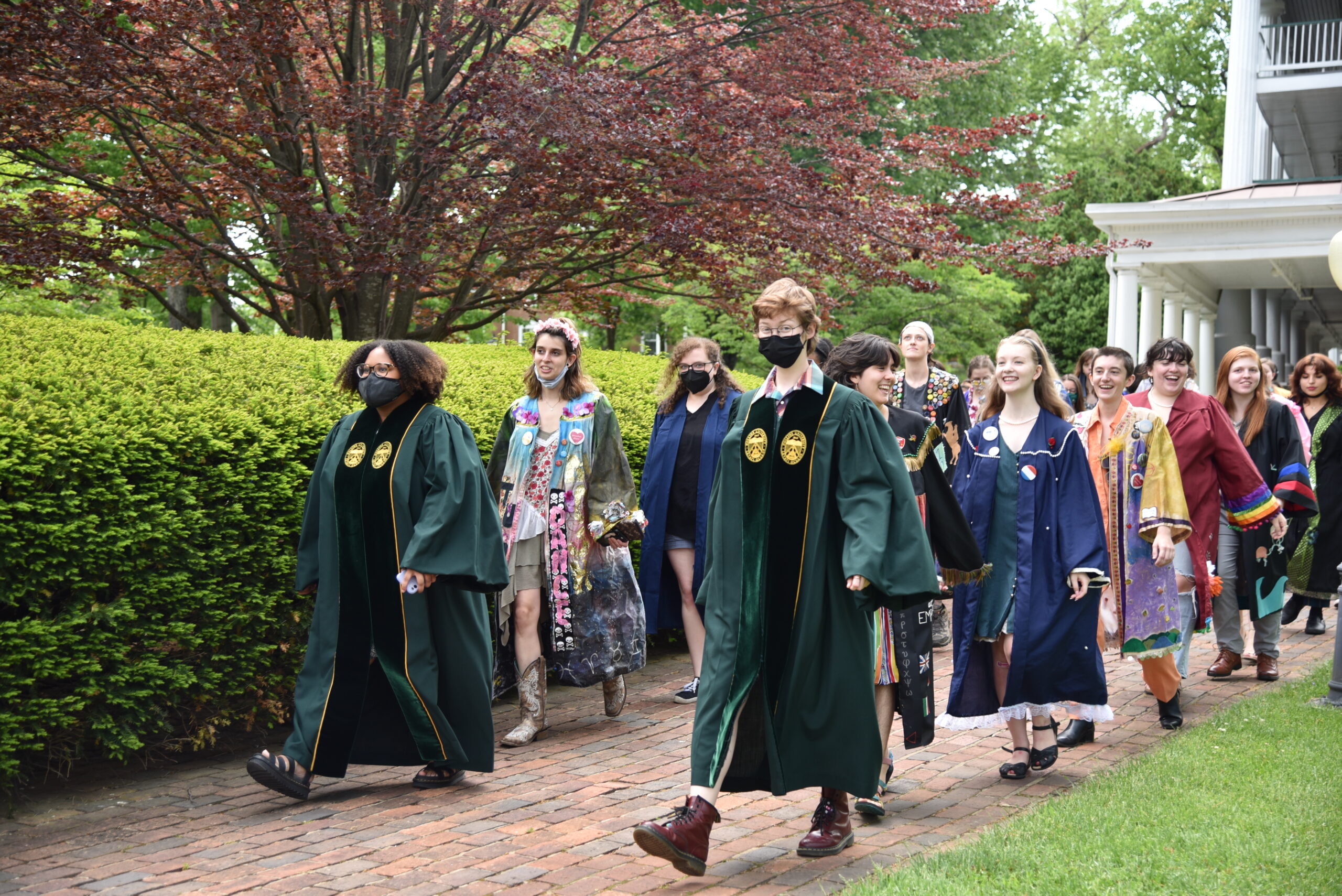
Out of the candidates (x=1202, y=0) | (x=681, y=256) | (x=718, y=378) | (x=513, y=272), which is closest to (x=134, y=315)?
(x=513, y=272)

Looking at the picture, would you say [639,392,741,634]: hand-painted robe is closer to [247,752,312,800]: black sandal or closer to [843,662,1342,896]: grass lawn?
[843,662,1342,896]: grass lawn

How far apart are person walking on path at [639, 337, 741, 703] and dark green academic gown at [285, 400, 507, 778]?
1954 millimetres

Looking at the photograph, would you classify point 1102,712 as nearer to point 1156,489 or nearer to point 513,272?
point 1156,489

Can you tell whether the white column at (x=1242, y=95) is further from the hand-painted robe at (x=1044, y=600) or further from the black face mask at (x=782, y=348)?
the black face mask at (x=782, y=348)

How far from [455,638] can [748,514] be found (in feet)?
5.20

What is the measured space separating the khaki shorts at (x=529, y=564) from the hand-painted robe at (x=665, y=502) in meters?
0.92

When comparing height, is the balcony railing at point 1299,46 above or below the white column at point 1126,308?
above

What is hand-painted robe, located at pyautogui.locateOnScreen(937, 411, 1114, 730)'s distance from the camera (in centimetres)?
563

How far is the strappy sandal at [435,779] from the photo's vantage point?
5547mm

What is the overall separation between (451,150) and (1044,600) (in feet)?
17.7

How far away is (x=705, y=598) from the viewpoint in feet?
15.7

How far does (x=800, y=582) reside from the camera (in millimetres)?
4625

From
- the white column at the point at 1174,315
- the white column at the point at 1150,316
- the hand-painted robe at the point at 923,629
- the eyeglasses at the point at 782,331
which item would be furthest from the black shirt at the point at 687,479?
the white column at the point at 1174,315

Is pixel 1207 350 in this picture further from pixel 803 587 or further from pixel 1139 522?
pixel 803 587
